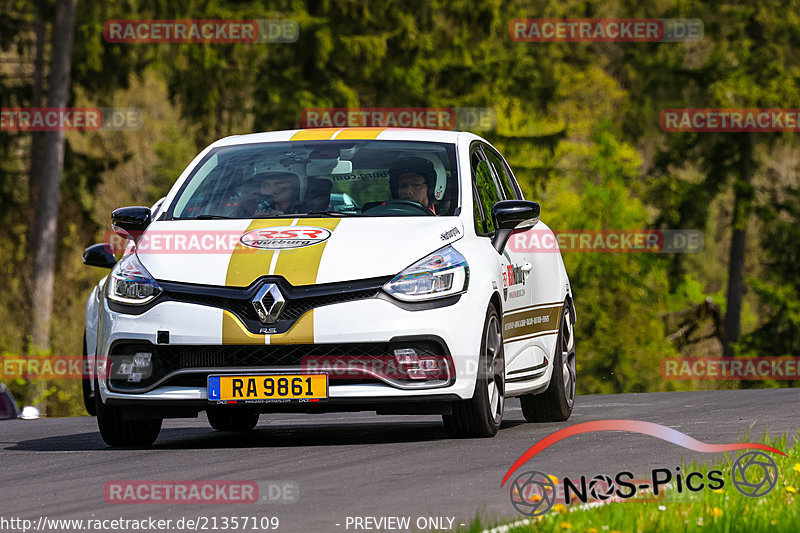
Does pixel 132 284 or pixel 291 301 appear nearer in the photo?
pixel 291 301

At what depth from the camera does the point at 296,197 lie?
985cm

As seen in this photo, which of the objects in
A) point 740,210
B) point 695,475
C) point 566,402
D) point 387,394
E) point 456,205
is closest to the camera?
point 695,475

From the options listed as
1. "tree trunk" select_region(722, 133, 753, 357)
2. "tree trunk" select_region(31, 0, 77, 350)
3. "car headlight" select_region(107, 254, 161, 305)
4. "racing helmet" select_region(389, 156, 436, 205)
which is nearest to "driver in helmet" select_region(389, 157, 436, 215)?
"racing helmet" select_region(389, 156, 436, 205)

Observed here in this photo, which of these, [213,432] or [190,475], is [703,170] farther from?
[190,475]

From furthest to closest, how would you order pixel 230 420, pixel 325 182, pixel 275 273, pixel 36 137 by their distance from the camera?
1. pixel 36 137
2. pixel 230 420
3. pixel 325 182
4. pixel 275 273

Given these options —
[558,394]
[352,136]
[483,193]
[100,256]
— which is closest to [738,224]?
[558,394]

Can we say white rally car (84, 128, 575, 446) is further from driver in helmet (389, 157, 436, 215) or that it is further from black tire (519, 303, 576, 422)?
black tire (519, 303, 576, 422)

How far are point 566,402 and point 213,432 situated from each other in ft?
8.69

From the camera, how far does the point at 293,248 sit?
9008mm

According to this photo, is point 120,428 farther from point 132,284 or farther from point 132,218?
point 132,218

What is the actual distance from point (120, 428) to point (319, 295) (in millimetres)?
1793

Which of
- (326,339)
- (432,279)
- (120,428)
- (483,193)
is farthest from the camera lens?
(483,193)

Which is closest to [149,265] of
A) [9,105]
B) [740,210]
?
[9,105]

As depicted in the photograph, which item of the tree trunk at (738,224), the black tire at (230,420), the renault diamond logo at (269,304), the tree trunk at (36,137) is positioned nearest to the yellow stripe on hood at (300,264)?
the renault diamond logo at (269,304)
